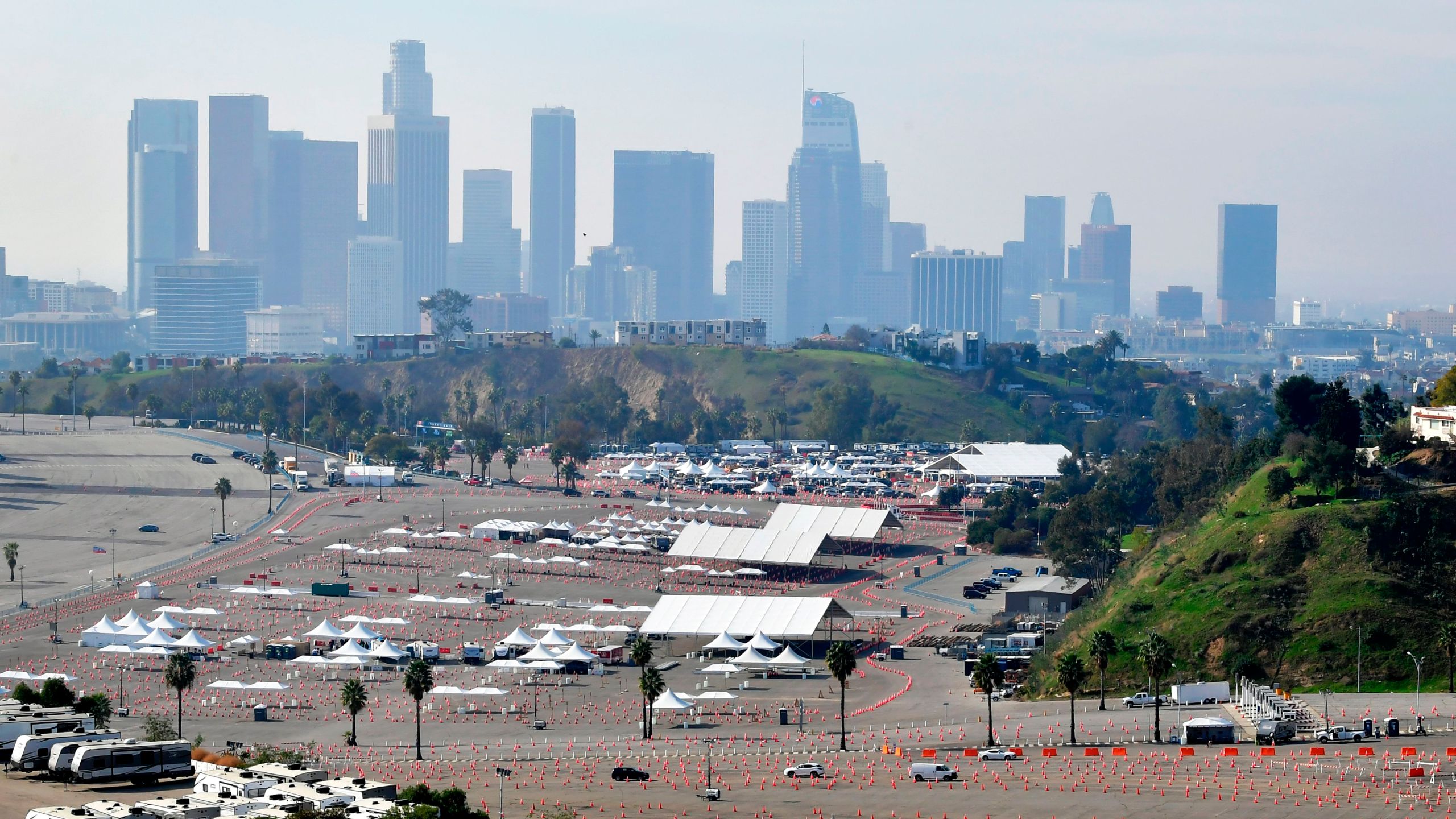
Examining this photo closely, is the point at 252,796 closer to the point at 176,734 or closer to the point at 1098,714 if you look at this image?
the point at 176,734

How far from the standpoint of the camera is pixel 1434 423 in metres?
114

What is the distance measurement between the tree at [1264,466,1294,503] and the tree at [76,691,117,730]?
60.0m

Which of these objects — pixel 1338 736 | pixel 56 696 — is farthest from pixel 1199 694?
pixel 56 696

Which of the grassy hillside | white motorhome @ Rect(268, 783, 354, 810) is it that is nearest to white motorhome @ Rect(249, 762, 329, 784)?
white motorhome @ Rect(268, 783, 354, 810)

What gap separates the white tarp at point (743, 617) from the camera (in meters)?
94.2

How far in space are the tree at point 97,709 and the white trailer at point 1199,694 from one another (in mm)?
40787

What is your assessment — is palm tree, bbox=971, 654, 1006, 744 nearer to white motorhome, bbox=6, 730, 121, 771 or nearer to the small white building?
white motorhome, bbox=6, 730, 121, 771

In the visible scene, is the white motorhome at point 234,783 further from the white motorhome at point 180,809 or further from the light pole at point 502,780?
the light pole at point 502,780

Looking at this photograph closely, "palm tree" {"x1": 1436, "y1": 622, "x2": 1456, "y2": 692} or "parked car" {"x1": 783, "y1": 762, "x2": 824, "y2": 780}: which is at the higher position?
"palm tree" {"x1": 1436, "y1": 622, "x2": 1456, "y2": 692}

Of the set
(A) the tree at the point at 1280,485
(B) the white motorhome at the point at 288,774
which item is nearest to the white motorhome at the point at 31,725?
(B) the white motorhome at the point at 288,774

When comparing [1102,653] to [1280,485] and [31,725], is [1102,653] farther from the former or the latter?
[31,725]

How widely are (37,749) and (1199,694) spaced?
4558 centimetres

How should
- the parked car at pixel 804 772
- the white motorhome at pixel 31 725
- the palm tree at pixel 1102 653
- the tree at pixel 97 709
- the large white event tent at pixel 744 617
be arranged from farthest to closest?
the large white event tent at pixel 744 617 < the palm tree at pixel 1102 653 < the parked car at pixel 804 772 < the tree at pixel 97 709 < the white motorhome at pixel 31 725

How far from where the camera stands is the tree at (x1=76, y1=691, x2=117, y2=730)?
62853mm
